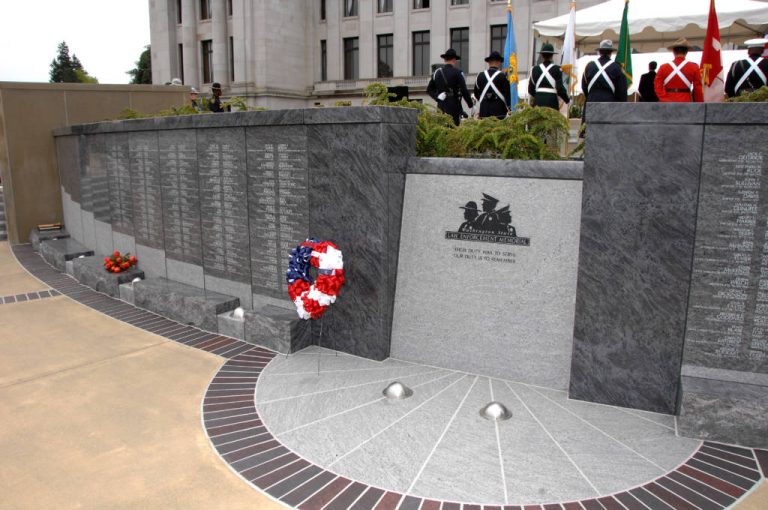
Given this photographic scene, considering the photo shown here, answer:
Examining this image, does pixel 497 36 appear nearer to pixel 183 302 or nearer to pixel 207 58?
pixel 207 58

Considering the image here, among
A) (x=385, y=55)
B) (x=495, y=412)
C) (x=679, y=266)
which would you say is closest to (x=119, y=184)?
(x=495, y=412)

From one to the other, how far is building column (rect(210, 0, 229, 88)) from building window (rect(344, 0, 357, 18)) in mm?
9833

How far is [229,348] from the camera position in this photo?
6789 mm

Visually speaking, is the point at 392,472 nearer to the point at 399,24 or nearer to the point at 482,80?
the point at 482,80

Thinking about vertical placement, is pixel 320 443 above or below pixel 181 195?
below

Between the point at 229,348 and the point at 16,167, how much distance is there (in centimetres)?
894

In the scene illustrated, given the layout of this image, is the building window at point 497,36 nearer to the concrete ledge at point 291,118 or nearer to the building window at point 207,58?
the building window at point 207,58

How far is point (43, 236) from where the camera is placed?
12.5 meters

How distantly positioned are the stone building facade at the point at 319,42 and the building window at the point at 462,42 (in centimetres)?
7

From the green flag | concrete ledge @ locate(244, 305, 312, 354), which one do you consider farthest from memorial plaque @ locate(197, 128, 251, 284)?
the green flag

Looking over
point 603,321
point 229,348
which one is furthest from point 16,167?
point 603,321

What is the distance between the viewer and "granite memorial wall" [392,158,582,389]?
550cm

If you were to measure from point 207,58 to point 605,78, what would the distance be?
4882 centimetres

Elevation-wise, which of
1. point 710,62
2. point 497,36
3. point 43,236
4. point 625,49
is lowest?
point 43,236
